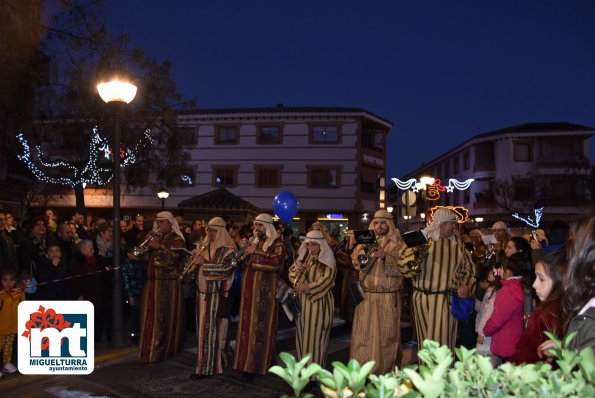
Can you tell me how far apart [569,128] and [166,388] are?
4499 centimetres

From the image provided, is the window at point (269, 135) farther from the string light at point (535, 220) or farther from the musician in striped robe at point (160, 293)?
the musician in striped robe at point (160, 293)

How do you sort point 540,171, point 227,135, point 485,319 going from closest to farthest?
point 485,319, point 227,135, point 540,171

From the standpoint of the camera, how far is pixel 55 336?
5641 mm

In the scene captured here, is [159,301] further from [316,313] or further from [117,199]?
[316,313]

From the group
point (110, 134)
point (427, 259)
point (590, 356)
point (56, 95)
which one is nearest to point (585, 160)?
point (110, 134)

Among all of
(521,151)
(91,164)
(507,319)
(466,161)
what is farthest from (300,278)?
(466,161)

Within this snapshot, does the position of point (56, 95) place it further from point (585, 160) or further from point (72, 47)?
point (585, 160)

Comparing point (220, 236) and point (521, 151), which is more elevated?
point (521, 151)

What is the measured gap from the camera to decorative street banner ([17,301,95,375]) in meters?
5.64

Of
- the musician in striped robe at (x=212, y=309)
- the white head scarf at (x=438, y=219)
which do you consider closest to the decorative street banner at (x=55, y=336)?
the musician in striped robe at (x=212, y=309)

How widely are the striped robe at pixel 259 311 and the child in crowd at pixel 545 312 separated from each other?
3563 mm

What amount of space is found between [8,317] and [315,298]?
375 cm

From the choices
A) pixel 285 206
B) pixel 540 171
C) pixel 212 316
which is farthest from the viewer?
pixel 540 171

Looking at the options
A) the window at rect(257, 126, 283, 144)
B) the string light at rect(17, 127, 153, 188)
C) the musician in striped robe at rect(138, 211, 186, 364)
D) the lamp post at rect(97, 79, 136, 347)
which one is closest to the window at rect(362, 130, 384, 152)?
the window at rect(257, 126, 283, 144)
